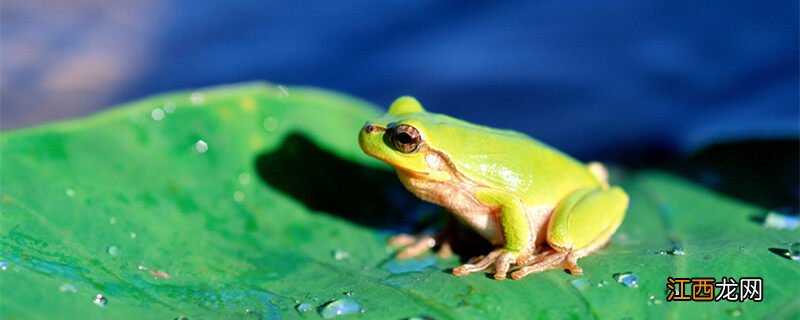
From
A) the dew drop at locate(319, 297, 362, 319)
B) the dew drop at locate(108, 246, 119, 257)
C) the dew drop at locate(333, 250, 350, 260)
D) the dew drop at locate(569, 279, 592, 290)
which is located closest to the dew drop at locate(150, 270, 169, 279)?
the dew drop at locate(108, 246, 119, 257)

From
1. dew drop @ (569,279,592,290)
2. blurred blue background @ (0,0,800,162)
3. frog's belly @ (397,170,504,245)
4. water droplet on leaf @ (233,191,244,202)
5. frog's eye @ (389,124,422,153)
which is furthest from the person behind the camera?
blurred blue background @ (0,0,800,162)

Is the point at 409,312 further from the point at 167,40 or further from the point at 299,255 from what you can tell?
the point at 167,40

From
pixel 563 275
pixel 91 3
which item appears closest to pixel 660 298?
pixel 563 275

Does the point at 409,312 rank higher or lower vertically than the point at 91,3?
lower

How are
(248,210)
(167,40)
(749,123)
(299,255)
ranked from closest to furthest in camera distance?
(299,255) → (248,210) → (749,123) → (167,40)

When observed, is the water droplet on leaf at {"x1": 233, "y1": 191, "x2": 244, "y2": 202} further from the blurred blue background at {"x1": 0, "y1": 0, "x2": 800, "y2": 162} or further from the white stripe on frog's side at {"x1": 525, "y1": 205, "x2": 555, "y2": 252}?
the blurred blue background at {"x1": 0, "y1": 0, "x2": 800, "y2": 162}

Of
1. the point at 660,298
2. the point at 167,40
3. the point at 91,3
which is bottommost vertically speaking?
the point at 660,298

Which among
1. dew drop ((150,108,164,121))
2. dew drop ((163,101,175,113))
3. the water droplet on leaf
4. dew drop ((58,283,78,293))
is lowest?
dew drop ((58,283,78,293))
